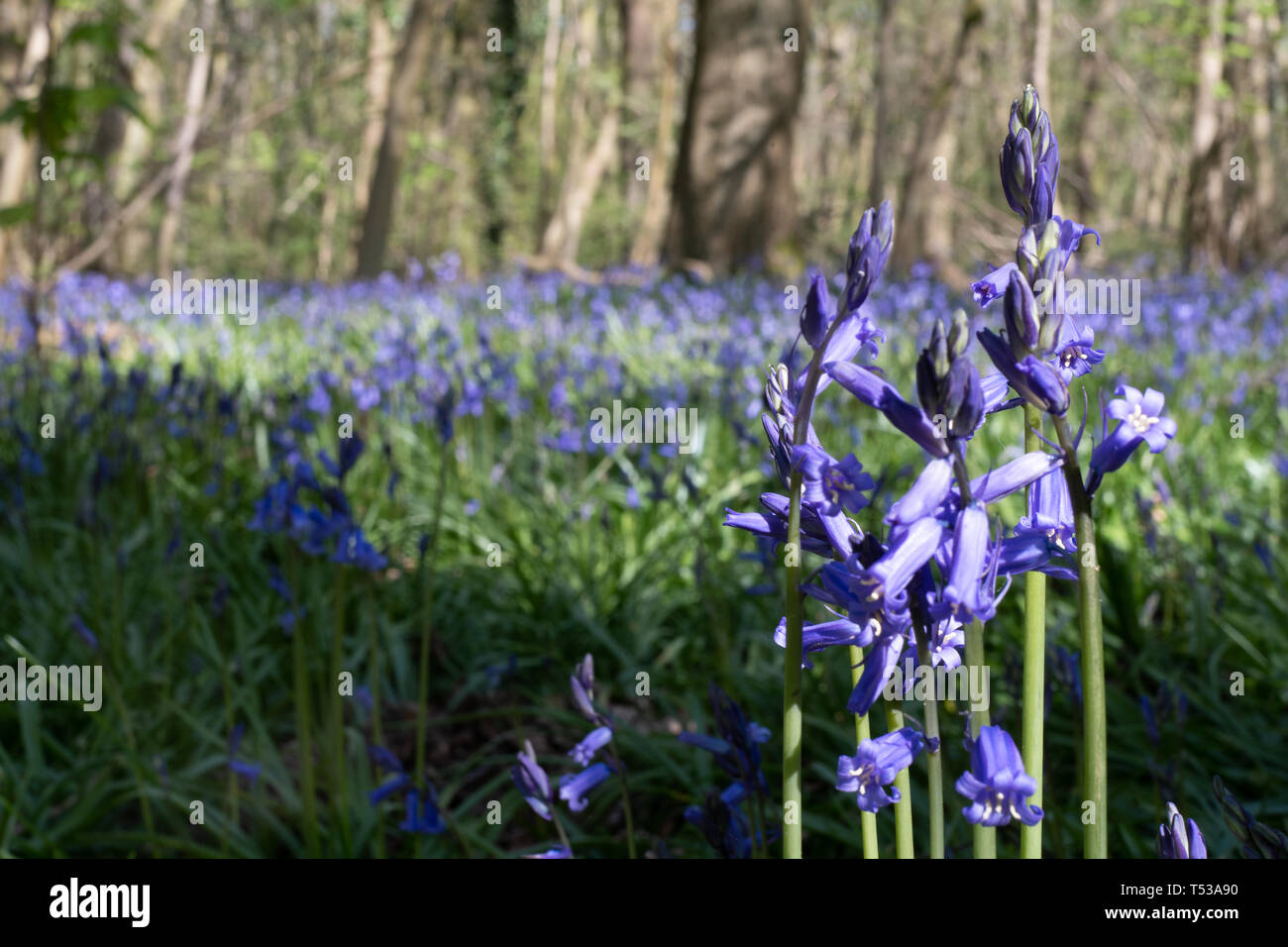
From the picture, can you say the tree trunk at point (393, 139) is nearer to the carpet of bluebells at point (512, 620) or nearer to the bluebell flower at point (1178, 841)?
the carpet of bluebells at point (512, 620)

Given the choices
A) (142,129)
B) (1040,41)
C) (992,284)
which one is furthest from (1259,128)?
(992,284)

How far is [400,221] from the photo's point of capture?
89.0ft

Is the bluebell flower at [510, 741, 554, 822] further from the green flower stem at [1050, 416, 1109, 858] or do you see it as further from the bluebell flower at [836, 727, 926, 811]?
the green flower stem at [1050, 416, 1109, 858]

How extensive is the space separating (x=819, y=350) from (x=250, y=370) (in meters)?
6.08

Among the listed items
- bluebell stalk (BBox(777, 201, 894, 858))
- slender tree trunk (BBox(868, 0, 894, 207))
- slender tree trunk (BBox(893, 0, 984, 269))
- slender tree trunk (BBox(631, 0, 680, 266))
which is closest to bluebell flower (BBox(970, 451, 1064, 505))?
bluebell stalk (BBox(777, 201, 894, 858))

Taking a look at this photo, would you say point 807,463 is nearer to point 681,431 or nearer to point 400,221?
point 681,431

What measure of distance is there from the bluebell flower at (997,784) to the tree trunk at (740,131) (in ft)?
32.1

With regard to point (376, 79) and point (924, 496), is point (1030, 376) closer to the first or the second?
point (924, 496)

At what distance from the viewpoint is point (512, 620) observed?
3072 mm

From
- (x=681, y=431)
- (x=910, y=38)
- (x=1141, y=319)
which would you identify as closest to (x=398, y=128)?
(x=1141, y=319)

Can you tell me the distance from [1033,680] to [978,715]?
5 centimetres

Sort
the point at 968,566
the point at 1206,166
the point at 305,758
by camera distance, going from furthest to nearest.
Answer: the point at 1206,166 → the point at 305,758 → the point at 968,566

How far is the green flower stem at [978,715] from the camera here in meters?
0.71

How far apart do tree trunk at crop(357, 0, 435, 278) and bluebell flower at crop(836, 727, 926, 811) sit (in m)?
12.2
